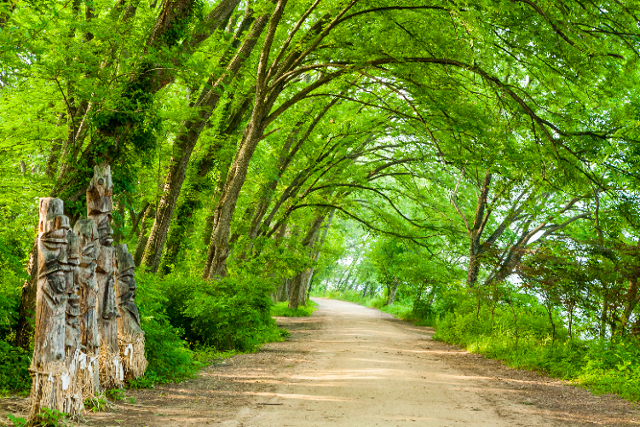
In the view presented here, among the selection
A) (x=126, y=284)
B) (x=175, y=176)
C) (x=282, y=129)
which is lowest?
(x=126, y=284)

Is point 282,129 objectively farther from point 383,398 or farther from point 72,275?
point 72,275

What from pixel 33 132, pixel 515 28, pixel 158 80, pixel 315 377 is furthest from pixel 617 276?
pixel 33 132

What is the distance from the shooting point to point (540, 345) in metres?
12.3

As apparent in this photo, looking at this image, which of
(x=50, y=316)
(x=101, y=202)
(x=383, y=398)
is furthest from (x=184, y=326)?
(x=50, y=316)

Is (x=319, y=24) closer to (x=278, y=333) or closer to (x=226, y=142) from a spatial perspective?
(x=226, y=142)

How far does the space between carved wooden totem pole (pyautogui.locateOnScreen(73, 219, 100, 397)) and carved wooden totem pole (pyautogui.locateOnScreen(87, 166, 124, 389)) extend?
0.28 meters

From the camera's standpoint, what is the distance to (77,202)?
25.2 feet

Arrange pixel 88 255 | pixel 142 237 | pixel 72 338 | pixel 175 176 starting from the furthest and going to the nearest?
1. pixel 142 237
2. pixel 175 176
3. pixel 88 255
4. pixel 72 338

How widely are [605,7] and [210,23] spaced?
23.0ft

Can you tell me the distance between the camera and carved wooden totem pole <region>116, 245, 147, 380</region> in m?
6.88

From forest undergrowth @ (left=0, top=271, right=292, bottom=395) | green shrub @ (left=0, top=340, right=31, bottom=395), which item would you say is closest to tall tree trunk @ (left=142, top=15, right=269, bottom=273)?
forest undergrowth @ (left=0, top=271, right=292, bottom=395)

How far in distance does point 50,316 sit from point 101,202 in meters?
2.02

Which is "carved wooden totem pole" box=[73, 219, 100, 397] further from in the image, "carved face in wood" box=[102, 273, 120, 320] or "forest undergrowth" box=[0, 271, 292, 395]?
"forest undergrowth" box=[0, 271, 292, 395]

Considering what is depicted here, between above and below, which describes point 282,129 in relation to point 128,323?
above
